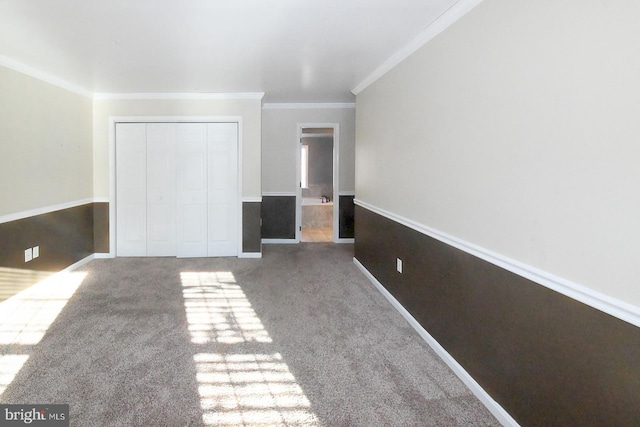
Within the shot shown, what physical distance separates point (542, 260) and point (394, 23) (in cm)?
193

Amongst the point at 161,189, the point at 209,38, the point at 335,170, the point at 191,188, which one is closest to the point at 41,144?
the point at 161,189

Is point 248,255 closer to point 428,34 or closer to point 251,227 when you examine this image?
point 251,227

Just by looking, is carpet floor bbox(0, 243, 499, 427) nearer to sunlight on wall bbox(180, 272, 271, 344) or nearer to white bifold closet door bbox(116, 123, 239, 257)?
sunlight on wall bbox(180, 272, 271, 344)

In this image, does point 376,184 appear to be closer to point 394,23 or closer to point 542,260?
point 394,23

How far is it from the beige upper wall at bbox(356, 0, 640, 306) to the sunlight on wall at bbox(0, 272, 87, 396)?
2.88 metres

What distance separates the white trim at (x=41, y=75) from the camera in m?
3.56

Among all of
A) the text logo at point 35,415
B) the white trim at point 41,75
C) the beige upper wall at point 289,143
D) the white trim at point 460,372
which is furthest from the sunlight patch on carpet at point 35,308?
the beige upper wall at point 289,143

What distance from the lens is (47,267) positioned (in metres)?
4.33

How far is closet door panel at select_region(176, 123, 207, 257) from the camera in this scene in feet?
17.9

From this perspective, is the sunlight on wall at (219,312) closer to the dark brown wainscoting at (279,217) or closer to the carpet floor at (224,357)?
the carpet floor at (224,357)

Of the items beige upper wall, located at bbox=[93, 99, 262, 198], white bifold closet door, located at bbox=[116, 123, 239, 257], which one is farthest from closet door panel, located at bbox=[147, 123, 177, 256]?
beige upper wall, located at bbox=[93, 99, 262, 198]

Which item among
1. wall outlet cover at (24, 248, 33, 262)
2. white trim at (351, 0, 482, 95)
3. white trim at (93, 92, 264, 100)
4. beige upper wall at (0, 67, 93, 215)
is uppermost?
white trim at (93, 92, 264, 100)

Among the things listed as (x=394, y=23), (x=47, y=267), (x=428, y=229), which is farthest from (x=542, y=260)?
(x=47, y=267)

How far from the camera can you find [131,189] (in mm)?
5477
